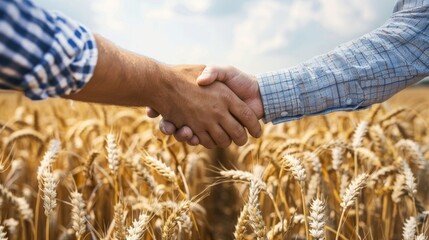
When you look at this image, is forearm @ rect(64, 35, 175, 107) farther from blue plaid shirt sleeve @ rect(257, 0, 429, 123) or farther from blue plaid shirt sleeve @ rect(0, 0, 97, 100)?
blue plaid shirt sleeve @ rect(257, 0, 429, 123)

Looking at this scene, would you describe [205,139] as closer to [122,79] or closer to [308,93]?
[308,93]

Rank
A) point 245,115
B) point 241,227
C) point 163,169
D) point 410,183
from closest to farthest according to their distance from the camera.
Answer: point 241,227
point 163,169
point 410,183
point 245,115

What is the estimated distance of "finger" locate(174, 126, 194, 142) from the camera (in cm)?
241

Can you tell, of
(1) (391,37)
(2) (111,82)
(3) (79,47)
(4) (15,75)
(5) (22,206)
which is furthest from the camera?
(1) (391,37)

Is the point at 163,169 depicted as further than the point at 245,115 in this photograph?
No

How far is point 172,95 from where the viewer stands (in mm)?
2270

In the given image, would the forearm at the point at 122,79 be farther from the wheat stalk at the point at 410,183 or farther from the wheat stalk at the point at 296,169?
the wheat stalk at the point at 410,183

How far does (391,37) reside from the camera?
239 cm

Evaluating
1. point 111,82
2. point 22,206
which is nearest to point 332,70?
point 111,82

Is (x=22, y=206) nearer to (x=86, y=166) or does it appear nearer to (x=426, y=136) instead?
(x=86, y=166)

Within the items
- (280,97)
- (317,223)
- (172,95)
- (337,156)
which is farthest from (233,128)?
(317,223)

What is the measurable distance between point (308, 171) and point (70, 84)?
148 centimetres

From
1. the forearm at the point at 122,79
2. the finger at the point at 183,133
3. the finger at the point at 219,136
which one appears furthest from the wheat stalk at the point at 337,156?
the forearm at the point at 122,79

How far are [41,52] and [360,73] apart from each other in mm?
1439
